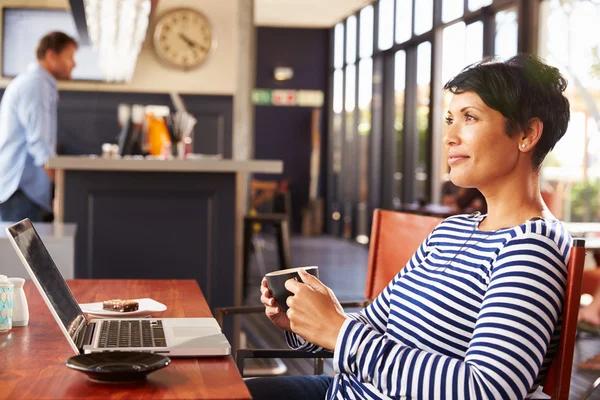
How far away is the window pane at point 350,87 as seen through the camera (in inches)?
476

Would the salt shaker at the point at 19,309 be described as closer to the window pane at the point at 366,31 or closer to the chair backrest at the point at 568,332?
the chair backrest at the point at 568,332

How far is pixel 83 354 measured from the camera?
3.82 ft

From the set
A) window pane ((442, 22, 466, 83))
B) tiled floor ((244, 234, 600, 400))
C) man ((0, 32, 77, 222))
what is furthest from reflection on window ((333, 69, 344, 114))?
man ((0, 32, 77, 222))

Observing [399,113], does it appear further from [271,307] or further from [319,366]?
[271,307]

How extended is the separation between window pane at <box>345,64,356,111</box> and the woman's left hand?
10894mm

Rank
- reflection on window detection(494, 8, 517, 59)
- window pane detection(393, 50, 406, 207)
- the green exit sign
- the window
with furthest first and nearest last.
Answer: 1. the green exit sign
2. window pane detection(393, 50, 406, 207)
3. the window
4. reflection on window detection(494, 8, 517, 59)

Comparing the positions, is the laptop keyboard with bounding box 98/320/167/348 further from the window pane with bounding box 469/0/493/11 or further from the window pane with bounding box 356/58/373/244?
the window pane with bounding box 356/58/373/244

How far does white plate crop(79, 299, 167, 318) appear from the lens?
1.57 m

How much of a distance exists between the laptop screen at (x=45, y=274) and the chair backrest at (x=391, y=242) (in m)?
1.00

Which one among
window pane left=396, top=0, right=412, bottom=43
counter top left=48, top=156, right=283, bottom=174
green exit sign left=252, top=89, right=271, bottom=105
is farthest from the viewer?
green exit sign left=252, top=89, right=271, bottom=105

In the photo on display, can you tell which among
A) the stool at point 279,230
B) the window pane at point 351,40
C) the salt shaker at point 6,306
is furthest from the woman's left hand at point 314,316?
the window pane at point 351,40

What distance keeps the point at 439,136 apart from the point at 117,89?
11.2ft

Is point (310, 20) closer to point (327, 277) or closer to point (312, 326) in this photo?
point (327, 277)

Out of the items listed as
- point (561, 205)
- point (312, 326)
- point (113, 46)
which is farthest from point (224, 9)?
point (312, 326)
